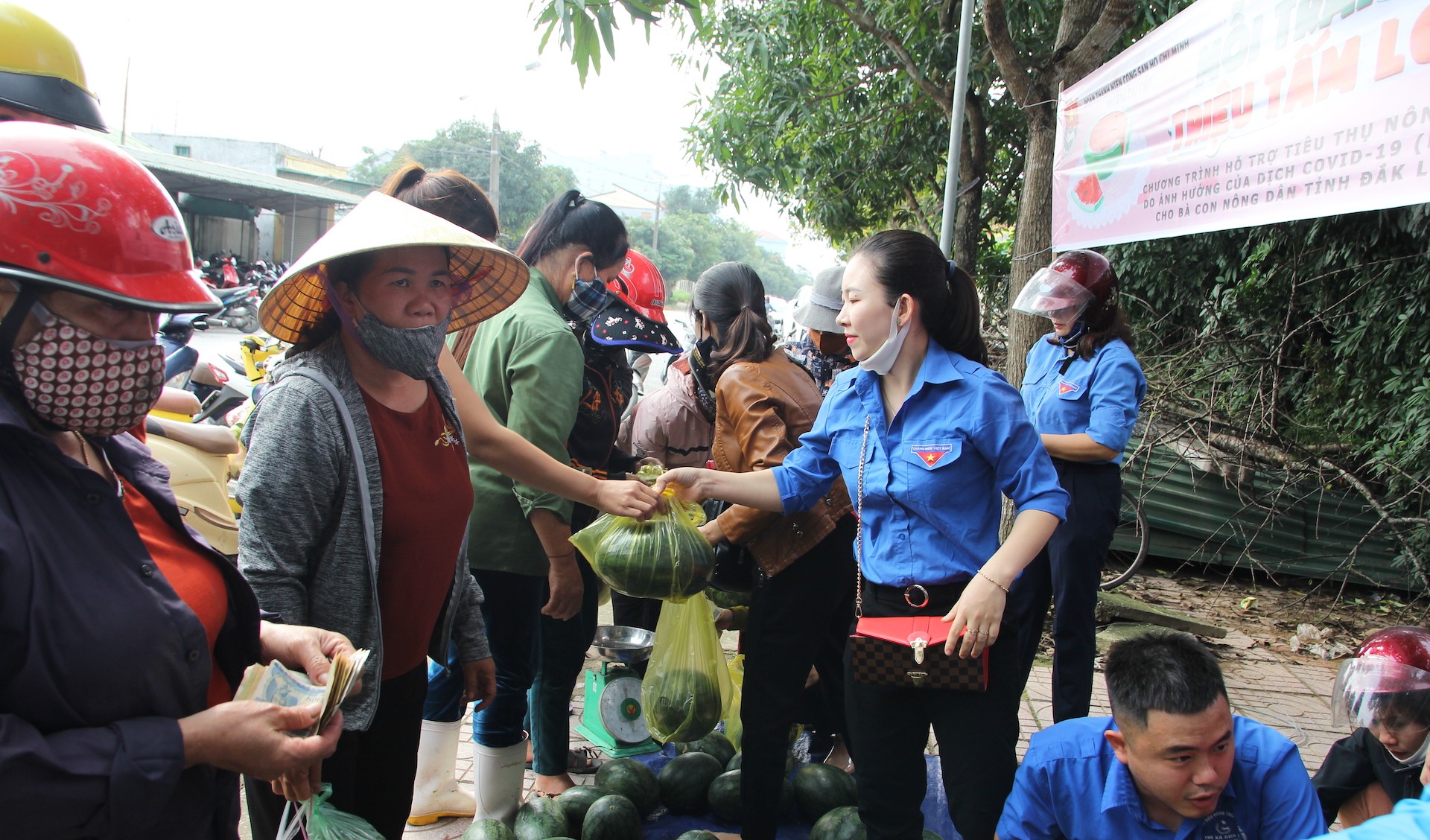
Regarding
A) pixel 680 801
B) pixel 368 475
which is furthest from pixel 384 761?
pixel 680 801

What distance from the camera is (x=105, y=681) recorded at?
1160 millimetres

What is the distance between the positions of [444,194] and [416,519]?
947mm

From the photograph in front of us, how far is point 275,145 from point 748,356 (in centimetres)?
5083

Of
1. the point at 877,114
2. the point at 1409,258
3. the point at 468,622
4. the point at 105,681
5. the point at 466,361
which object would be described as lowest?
the point at 468,622

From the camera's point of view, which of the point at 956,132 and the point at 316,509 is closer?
the point at 316,509

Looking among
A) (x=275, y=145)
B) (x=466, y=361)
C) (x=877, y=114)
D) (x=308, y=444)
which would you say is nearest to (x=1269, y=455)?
(x=877, y=114)

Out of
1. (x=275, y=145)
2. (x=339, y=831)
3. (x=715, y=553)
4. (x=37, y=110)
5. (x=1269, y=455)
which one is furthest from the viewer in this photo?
(x=275, y=145)

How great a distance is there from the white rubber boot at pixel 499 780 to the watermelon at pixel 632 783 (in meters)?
0.27

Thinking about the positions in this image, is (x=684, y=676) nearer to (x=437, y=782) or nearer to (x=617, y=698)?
(x=617, y=698)

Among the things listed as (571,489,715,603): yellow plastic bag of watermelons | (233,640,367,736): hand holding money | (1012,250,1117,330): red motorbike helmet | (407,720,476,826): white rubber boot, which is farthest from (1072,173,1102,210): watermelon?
(233,640,367,736): hand holding money

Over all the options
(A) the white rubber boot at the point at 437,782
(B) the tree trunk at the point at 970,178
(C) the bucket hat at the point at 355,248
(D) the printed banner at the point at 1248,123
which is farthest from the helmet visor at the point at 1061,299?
(B) the tree trunk at the point at 970,178

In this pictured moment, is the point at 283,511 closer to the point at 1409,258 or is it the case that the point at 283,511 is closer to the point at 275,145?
the point at 1409,258

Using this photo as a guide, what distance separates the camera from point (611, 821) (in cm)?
280

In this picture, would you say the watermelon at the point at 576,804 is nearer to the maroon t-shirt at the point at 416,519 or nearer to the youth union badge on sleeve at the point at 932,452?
the maroon t-shirt at the point at 416,519
